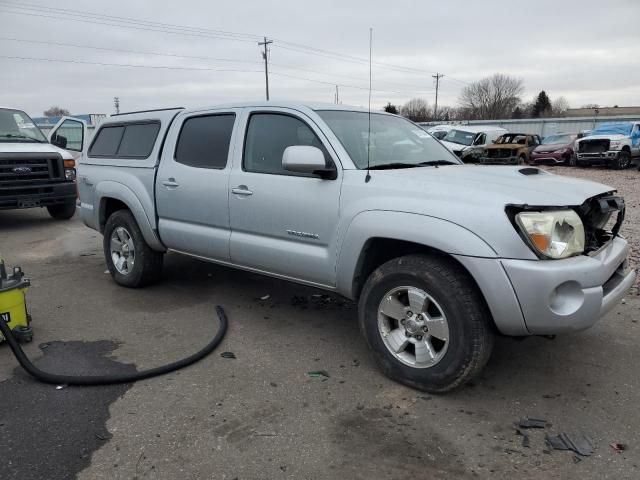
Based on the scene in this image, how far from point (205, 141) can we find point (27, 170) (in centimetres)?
594

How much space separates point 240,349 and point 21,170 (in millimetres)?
7002

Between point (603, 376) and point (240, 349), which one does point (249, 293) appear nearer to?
point (240, 349)

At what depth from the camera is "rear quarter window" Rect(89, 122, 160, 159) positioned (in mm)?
5254

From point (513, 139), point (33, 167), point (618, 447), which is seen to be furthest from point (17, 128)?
point (513, 139)

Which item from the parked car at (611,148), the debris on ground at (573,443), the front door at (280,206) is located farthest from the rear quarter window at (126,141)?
the parked car at (611,148)

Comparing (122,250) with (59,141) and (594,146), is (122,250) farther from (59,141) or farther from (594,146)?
(594,146)

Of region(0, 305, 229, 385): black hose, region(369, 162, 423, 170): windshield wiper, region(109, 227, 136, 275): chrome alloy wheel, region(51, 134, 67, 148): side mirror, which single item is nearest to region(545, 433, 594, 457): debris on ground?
region(369, 162, 423, 170): windshield wiper

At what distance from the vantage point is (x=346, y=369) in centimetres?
365

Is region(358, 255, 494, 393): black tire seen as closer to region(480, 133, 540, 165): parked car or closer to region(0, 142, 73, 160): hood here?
region(0, 142, 73, 160): hood

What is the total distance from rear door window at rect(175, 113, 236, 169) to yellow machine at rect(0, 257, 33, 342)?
5.57 ft

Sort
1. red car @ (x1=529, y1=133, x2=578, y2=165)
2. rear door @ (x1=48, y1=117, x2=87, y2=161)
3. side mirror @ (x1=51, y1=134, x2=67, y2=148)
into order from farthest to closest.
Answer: red car @ (x1=529, y1=133, x2=578, y2=165)
side mirror @ (x1=51, y1=134, x2=67, y2=148)
rear door @ (x1=48, y1=117, x2=87, y2=161)

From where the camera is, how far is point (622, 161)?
1977cm

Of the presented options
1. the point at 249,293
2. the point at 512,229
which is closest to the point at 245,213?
the point at 249,293

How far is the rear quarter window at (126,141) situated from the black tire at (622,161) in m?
19.3
